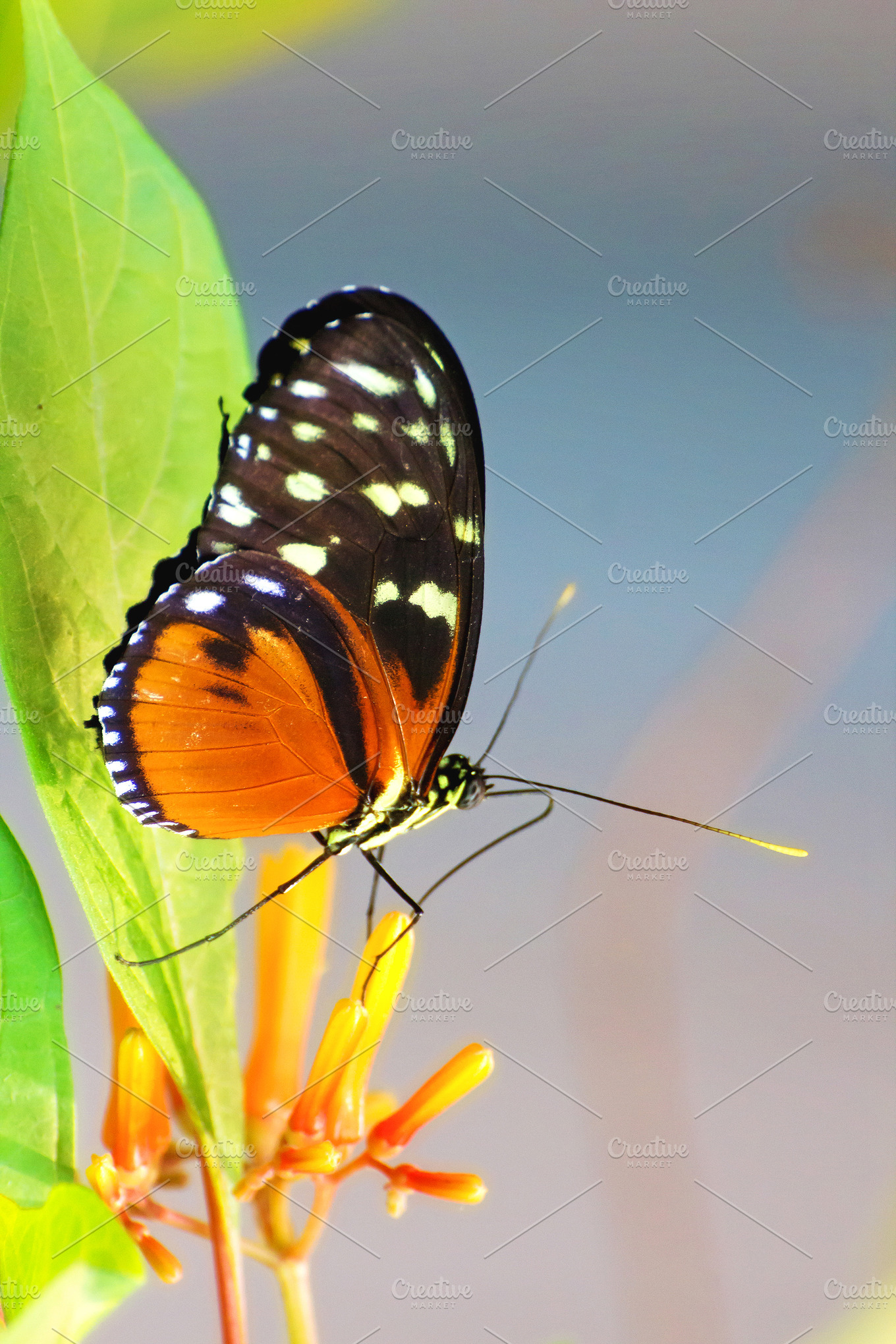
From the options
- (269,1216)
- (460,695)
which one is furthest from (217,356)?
(269,1216)

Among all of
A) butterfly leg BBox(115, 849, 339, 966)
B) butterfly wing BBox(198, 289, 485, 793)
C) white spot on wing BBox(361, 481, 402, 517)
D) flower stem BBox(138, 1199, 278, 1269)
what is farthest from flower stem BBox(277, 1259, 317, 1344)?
white spot on wing BBox(361, 481, 402, 517)

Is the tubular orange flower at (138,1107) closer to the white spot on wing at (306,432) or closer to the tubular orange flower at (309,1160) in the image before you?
the tubular orange flower at (309,1160)

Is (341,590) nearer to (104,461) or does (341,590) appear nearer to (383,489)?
(383,489)

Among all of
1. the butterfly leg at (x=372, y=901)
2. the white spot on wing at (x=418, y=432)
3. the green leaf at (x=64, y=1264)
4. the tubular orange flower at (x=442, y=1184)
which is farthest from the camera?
the butterfly leg at (x=372, y=901)

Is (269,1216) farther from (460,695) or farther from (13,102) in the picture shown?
(13,102)

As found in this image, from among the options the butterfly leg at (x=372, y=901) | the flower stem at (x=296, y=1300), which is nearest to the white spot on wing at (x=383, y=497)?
the butterfly leg at (x=372, y=901)

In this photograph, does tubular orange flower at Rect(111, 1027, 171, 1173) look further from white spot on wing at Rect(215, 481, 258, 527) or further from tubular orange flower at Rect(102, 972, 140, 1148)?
white spot on wing at Rect(215, 481, 258, 527)
